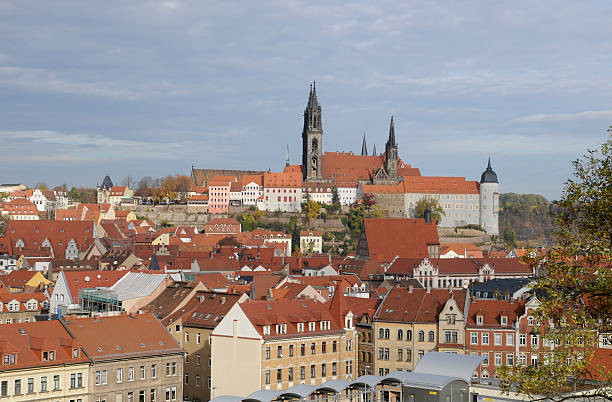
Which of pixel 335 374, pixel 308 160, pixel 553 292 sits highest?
pixel 308 160

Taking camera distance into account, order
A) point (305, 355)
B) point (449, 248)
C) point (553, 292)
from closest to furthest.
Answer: point (553, 292) < point (305, 355) < point (449, 248)

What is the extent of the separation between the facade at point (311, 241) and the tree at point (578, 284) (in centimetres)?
12436

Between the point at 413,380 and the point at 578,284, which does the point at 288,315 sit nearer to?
the point at 413,380

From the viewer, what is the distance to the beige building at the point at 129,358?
42812mm

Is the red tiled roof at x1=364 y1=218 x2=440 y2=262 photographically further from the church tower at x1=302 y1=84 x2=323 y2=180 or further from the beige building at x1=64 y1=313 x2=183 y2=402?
the beige building at x1=64 y1=313 x2=183 y2=402

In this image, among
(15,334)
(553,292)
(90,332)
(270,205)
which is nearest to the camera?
(553,292)

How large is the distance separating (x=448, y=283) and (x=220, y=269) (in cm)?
A: 2638

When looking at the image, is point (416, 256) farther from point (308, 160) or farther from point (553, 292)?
point (553, 292)

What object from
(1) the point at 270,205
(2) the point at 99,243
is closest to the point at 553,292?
(2) the point at 99,243

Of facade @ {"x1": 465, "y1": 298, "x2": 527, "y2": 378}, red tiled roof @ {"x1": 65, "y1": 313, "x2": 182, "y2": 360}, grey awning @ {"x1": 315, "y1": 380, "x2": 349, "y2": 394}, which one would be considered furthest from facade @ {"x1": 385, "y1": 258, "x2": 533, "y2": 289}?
grey awning @ {"x1": 315, "y1": 380, "x2": 349, "y2": 394}

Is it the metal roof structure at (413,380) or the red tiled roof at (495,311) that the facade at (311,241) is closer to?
the red tiled roof at (495,311)

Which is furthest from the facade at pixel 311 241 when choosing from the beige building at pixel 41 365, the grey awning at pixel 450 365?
the beige building at pixel 41 365

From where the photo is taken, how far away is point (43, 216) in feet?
545

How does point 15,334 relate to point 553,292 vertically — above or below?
A: below
